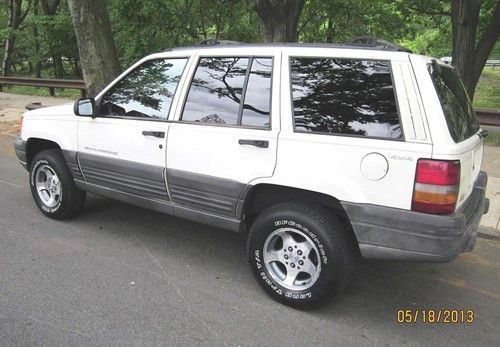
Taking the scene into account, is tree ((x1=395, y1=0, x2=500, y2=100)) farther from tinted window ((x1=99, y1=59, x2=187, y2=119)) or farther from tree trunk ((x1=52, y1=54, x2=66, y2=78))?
tree trunk ((x1=52, y1=54, x2=66, y2=78))

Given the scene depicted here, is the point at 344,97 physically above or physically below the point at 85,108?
above

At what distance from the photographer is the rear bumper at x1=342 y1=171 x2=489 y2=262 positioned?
2867mm

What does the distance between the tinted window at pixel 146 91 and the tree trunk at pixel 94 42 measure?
→ 3.57m

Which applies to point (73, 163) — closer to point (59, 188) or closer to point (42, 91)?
point (59, 188)

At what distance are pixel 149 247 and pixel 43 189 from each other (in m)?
1.52

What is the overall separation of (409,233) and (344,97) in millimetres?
985

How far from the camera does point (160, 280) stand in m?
3.73

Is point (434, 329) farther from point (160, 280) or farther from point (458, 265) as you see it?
point (160, 280)

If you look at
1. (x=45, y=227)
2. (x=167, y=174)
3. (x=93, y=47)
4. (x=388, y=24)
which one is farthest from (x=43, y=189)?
(x=388, y=24)

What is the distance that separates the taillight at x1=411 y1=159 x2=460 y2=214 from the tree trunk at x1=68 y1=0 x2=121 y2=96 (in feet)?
20.0

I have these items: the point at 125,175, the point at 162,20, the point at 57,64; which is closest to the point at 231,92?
the point at 125,175

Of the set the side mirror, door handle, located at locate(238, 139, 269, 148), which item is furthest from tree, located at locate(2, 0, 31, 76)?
door handle, located at locate(238, 139, 269, 148)

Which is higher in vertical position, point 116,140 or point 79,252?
point 116,140

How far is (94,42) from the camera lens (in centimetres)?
765
